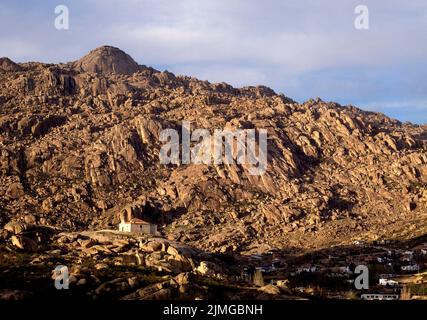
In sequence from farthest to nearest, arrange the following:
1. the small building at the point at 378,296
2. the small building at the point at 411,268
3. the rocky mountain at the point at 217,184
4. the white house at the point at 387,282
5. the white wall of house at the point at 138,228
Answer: the rocky mountain at the point at 217,184
the small building at the point at 411,268
the white wall of house at the point at 138,228
the white house at the point at 387,282
the small building at the point at 378,296

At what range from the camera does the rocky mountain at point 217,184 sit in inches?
6102

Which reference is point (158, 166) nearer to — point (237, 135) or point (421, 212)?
point (237, 135)

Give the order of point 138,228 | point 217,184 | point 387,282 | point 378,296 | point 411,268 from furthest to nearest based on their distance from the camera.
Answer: point 217,184, point 411,268, point 138,228, point 387,282, point 378,296

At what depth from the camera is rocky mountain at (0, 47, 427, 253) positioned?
6102 inches

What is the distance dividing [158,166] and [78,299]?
109652 millimetres

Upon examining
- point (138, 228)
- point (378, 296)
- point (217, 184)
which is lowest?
point (378, 296)

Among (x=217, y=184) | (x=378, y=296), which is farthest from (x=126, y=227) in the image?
(x=217, y=184)

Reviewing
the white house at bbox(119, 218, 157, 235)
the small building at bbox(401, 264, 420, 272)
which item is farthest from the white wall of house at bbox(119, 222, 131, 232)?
the small building at bbox(401, 264, 420, 272)

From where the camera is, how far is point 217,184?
17112 centimetres

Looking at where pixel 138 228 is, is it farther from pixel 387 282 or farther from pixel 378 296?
pixel 378 296

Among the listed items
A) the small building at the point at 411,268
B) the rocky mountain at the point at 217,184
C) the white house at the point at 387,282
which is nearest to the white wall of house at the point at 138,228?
the rocky mountain at the point at 217,184

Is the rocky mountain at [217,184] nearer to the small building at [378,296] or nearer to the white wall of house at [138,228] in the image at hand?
the white wall of house at [138,228]

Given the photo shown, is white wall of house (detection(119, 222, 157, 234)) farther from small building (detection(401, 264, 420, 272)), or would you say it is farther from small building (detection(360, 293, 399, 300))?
small building (detection(401, 264, 420, 272))

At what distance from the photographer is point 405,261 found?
445ft
